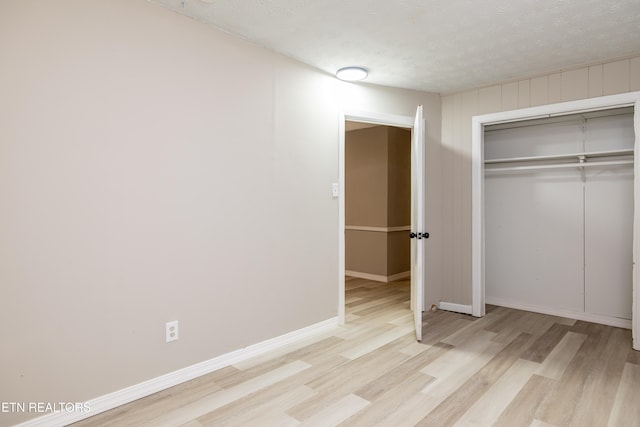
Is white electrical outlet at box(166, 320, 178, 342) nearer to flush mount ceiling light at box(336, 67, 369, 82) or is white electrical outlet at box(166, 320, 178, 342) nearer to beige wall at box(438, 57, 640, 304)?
flush mount ceiling light at box(336, 67, 369, 82)

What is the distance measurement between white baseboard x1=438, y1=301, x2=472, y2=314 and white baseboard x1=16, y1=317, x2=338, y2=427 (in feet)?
5.33

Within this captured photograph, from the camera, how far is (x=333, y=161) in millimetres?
A: 3404

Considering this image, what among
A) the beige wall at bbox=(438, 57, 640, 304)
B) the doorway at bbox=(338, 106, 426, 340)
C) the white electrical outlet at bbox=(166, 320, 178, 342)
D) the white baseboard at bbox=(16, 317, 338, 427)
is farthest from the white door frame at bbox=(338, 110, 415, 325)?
the white electrical outlet at bbox=(166, 320, 178, 342)

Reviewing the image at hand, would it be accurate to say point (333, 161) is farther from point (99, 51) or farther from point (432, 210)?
point (99, 51)

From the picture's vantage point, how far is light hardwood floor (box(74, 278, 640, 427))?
6.55 ft

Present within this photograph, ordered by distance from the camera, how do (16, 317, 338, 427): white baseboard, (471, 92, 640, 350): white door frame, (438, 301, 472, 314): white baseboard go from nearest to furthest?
(16, 317, 338, 427): white baseboard < (471, 92, 640, 350): white door frame < (438, 301, 472, 314): white baseboard

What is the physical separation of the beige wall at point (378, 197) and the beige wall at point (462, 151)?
56.9 inches

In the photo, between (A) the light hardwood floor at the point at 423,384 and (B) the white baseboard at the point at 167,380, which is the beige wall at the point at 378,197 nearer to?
(A) the light hardwood floor at the point at 423,384

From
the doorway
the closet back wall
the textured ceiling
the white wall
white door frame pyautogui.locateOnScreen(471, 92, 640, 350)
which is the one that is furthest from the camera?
the closet back wall

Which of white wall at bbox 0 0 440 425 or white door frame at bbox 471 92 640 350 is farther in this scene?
white door frame at bbox 471 92 640 350

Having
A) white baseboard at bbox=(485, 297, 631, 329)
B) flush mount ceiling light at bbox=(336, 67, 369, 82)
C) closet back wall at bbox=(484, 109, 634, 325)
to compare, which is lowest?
white baseboard at bbox=(485, 297, 631, 329)

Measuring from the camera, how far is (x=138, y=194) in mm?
2168

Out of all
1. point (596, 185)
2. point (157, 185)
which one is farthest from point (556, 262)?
point (157, 185)

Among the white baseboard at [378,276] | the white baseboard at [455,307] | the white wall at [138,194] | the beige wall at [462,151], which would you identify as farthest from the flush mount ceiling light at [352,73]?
the white baseboard at [378,276]
